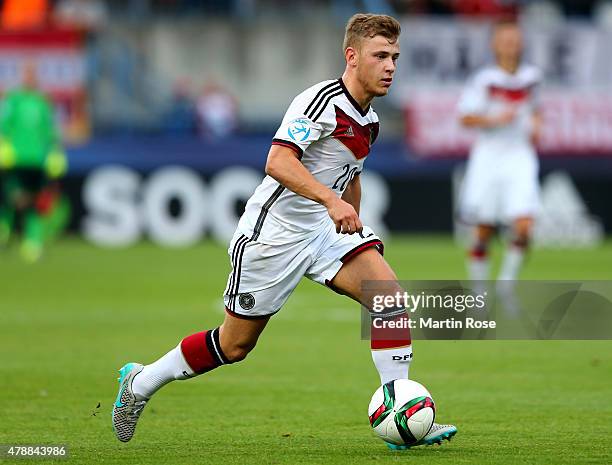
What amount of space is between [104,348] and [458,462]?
5013 mm

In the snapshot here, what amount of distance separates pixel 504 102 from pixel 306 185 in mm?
7362

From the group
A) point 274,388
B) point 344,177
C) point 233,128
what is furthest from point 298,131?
point 233,128

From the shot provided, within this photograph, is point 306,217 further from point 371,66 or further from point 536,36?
point 536,36

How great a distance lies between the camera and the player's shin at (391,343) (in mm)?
6129

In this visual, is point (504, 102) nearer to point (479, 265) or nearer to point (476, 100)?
point (476, 100)

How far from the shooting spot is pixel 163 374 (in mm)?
6441

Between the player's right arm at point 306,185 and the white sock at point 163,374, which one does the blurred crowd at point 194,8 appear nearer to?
the white sock at point 163,374

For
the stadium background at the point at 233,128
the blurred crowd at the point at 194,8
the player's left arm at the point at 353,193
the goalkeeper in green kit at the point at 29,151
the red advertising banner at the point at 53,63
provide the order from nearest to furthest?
the player's left arm at the point at 353,193 → the stadium background at the point at 233,128 → the goalkeeper in green kit at the point at 29,151 → the red advertising banner at the point at 53,63 → the blurred crowd at the point at 194,8

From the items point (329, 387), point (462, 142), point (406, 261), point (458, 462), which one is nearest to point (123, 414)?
point (458, 462)

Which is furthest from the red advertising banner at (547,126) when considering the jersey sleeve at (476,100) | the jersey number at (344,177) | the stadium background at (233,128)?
the jersey number at (344,177)

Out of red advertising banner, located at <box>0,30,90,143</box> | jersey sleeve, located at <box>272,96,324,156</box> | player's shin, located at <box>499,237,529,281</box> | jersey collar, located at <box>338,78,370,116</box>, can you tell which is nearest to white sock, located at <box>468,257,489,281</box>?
player's shin, located at <box>499,237,529,281</box>

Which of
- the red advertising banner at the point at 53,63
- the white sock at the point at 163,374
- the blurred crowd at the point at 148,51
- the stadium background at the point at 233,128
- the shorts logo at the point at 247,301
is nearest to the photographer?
the shorts logo at the point at 247,301

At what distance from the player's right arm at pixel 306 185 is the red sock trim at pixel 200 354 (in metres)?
0.90

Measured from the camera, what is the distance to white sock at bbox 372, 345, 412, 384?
6.15 m
